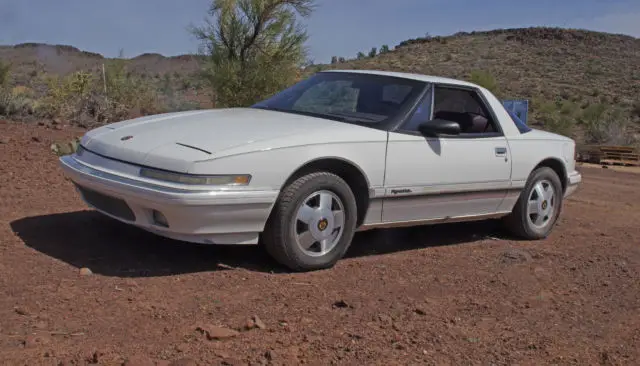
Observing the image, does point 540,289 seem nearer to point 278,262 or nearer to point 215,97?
point 278,262

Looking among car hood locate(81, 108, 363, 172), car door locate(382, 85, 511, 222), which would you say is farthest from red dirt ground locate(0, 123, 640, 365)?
car hood locate(81, 108, 363, 172)

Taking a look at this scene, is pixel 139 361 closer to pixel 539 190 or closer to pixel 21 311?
pixel 21 311

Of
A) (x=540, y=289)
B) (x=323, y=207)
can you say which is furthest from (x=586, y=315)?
(x=323, y=207)

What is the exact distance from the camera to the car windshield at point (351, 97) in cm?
594

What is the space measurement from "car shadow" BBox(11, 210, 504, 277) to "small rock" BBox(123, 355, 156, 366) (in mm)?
1354

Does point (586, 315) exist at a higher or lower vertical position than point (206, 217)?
lower

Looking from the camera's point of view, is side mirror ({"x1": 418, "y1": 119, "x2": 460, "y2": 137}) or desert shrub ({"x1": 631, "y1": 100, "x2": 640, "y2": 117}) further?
desert shrub ({"x1": 631, "y1": 100, "x2": 640, "y2": 117})

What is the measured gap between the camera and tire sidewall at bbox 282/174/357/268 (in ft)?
16.5

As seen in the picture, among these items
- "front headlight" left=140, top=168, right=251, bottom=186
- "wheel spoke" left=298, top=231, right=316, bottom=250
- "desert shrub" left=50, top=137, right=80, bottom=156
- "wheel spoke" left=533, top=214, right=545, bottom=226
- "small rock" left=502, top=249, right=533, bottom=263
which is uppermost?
"front headlight" left=140, top=168, right=251, bottom=186

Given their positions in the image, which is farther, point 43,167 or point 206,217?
point 43,167

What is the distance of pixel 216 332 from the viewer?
385 cm

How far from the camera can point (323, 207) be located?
5.22 meters

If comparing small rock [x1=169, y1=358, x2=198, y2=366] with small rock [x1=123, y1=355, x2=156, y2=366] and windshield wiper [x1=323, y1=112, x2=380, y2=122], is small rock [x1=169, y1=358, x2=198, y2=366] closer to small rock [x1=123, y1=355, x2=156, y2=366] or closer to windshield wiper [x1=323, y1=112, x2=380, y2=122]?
small rock [x1=123, y1=355, x2=156, y2=366]

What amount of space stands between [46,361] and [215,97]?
12866mm
